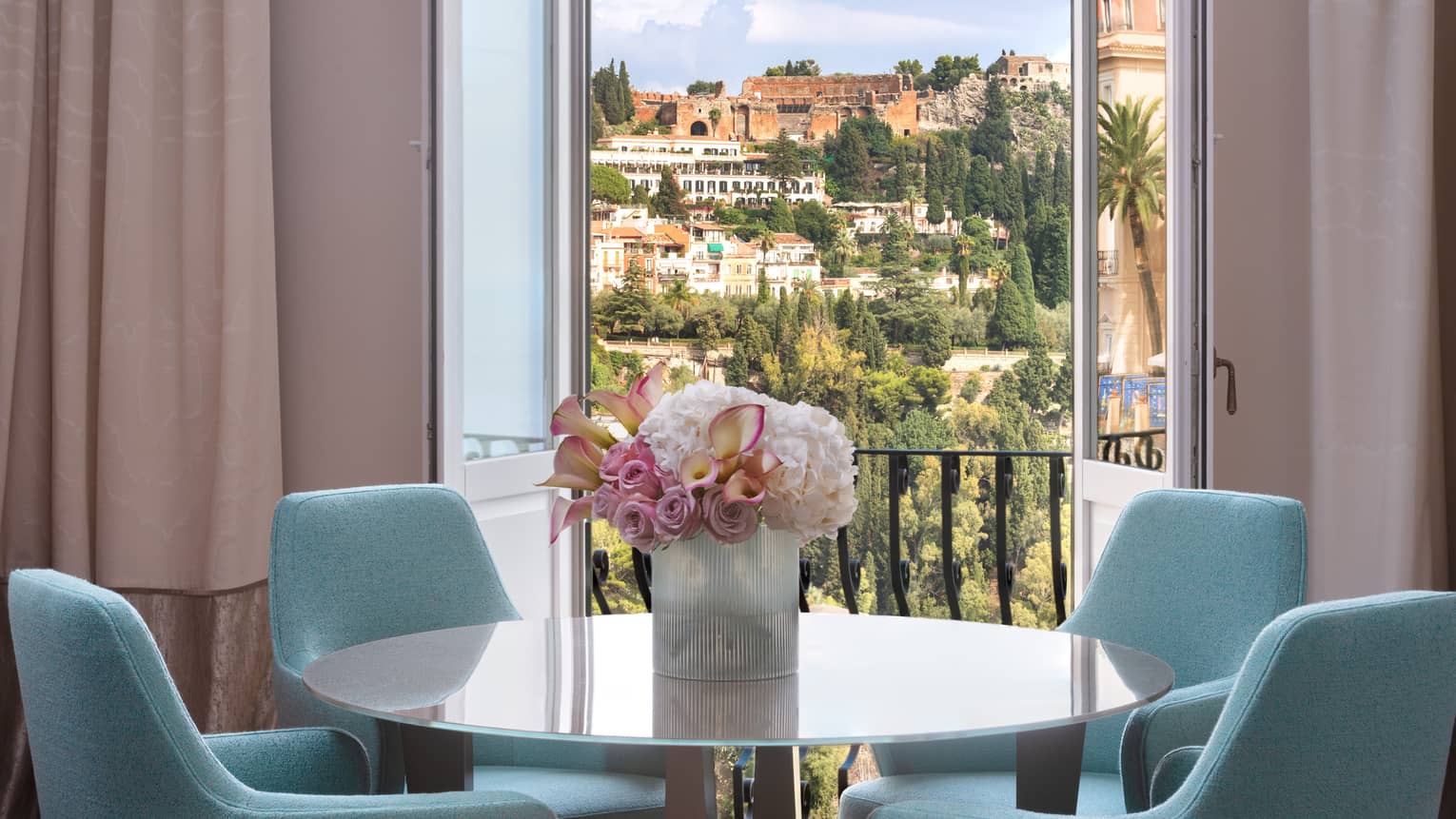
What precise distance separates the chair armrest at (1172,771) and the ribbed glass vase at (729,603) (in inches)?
20.9

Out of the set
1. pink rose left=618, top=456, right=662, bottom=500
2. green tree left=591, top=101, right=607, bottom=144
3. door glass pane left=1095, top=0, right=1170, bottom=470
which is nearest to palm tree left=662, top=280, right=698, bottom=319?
green tree left=591, top=101, right=607, bottom=144

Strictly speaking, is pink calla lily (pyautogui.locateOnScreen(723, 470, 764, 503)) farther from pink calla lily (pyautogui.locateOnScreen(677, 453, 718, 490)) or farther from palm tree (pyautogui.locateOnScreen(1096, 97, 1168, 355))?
palm tree (pyautogui.locateOnScreen(1096, 97, 1168, 355))

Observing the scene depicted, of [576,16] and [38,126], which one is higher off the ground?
[576,16]

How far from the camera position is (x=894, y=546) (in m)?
4.05

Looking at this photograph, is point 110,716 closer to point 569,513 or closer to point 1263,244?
point 569,513

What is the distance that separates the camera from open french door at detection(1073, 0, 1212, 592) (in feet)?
9.34

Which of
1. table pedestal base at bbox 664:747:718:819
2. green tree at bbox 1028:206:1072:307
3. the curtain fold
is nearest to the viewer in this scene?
table pedestal base at bbox 664:747:718:819

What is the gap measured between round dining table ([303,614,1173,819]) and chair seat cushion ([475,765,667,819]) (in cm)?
21

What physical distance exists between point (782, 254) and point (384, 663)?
275 inches

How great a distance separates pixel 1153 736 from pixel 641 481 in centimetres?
82

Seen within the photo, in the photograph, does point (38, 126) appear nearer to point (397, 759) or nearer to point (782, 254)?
point (397, 759)

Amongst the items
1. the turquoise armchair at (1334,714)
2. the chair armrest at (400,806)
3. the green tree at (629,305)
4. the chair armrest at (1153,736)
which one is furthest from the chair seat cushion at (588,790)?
the green tree at (629,305)

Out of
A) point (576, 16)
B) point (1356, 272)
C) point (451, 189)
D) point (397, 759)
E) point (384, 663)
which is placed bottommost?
point (397, 759)

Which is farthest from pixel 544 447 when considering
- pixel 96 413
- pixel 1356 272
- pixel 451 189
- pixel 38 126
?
pixel 1356 272
